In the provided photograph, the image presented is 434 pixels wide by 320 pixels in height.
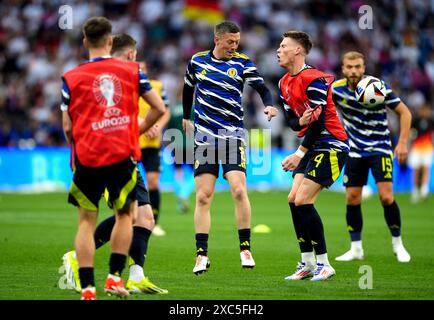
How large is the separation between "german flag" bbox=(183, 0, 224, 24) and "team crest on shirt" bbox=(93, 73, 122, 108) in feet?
71.7

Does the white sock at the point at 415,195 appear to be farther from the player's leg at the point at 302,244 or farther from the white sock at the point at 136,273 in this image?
the white sock at the point at 136,273

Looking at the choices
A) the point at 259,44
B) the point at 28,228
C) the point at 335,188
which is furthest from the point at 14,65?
the point at 28,228

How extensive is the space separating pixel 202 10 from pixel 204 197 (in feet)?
65.6

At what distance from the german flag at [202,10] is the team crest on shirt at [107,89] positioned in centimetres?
2186

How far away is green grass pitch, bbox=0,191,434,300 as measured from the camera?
27.9 feet

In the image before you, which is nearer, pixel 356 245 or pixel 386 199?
pixel 356 245

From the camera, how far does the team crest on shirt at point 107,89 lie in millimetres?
7469

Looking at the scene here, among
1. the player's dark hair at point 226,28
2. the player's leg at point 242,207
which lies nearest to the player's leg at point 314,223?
the player's leg at point 242,207

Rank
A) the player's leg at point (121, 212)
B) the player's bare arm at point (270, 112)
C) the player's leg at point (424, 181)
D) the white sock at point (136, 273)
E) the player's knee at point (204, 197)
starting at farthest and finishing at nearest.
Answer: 1. the player's leg at point (424, 181)
2. the player's knee at point (204, 197)
3. the player's bare arm at point (270, 112)
4. the white sock at point (136, 273)
5. the player's leg at point (121, 212)

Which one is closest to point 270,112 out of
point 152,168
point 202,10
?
point 152,168

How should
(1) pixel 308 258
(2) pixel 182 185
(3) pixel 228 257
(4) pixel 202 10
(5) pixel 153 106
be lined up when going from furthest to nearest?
(4) pixel 202 10 < (2) pixel 182 185 < (3) pixel 228 257 < (1) pixel 308 258 < (5) pixel 153 106

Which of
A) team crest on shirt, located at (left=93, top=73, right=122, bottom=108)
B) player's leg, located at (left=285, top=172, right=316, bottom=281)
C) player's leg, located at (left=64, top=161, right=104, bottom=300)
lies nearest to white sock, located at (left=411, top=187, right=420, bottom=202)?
player's leg, located at (left=285, top=172, right=316, bottom=281)

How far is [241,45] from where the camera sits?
29.8 metres

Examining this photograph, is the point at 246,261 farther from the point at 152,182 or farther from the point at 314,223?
the point at 152,182
